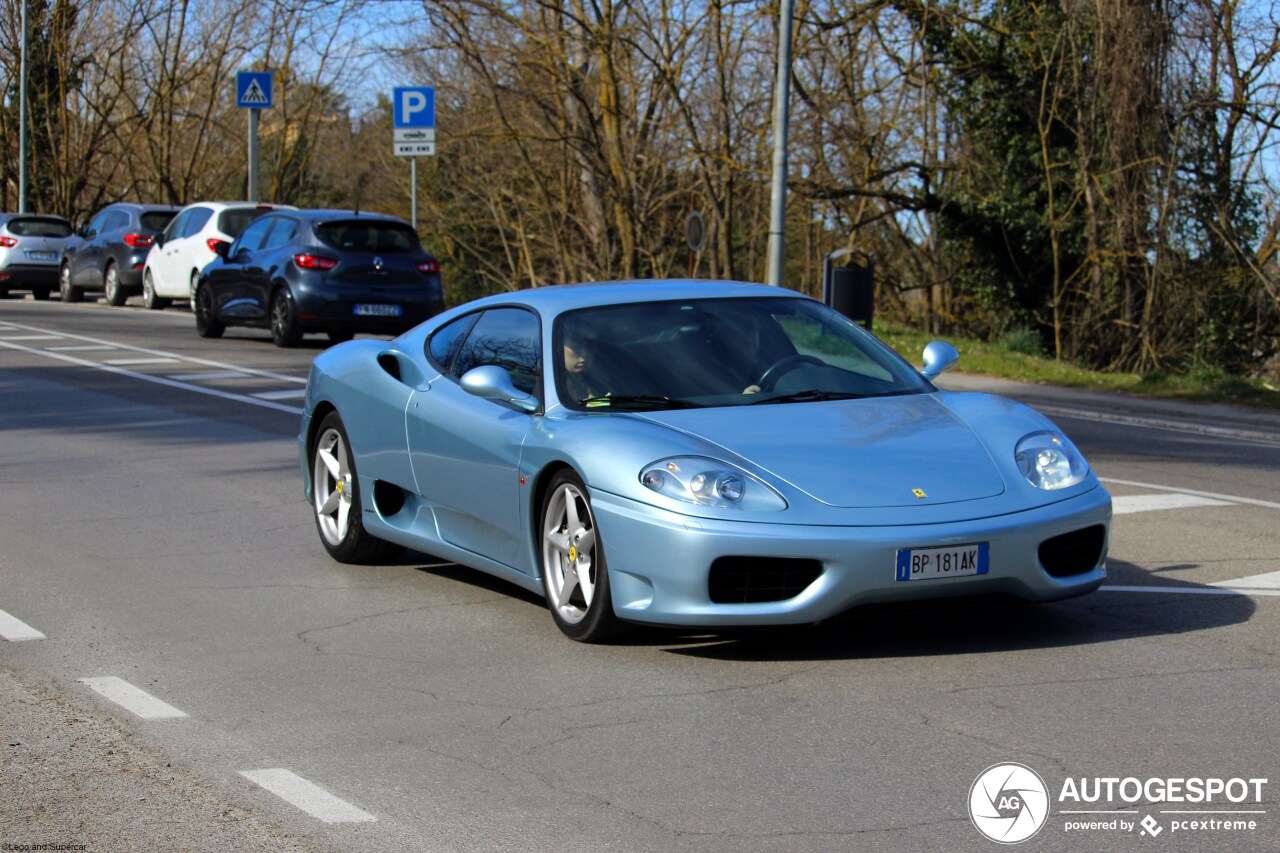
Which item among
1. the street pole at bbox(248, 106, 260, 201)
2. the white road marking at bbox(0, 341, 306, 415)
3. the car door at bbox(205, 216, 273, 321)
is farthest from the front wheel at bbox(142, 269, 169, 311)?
the white road marking at bbox(0, 341, 306, 415)

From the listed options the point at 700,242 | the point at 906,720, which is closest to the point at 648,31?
the point at 700,242

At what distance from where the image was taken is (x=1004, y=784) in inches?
184

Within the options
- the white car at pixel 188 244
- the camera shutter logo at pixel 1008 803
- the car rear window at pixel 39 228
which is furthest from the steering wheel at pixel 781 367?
the car rear window at pixel 39 228

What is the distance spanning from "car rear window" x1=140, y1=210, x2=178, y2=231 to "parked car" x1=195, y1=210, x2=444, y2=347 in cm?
912

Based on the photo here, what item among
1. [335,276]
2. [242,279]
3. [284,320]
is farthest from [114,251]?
[335,276]

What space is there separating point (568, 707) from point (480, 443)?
69.6 inches

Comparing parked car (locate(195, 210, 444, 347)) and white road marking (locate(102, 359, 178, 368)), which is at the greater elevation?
parked car (locate(195, 210, 444, 347))

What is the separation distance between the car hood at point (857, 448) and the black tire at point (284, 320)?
1536cm

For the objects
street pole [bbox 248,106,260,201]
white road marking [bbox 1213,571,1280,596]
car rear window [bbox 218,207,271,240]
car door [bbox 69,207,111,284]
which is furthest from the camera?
street pole [bbox 248,106,260,201]

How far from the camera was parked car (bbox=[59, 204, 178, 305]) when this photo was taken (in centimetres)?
3055

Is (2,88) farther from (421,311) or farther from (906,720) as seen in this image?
(906,720)

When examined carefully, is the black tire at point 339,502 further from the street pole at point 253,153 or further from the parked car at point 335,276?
the street pole at point 253,153

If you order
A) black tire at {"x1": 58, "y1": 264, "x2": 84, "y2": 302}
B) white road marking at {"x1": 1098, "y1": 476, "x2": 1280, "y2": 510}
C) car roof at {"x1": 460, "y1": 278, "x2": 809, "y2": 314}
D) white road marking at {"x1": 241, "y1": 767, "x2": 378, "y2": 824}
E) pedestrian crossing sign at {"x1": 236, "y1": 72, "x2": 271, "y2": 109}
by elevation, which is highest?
pedestrian crossing sign at {"x1": 236, "y1": 72, "x2": 271, "y2": 109}

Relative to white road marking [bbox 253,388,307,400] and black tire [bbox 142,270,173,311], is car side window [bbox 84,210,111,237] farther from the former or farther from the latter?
white road marking [bbox 253,388,307,400]
